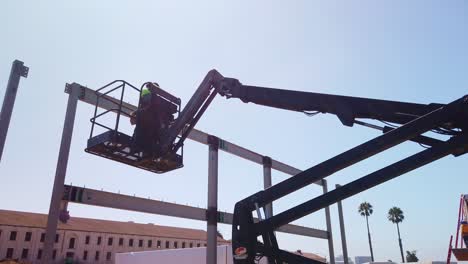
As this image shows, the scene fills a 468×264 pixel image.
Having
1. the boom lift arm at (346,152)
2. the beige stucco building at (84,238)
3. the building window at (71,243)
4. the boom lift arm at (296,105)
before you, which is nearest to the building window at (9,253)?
the beige stucco building at (84,238)

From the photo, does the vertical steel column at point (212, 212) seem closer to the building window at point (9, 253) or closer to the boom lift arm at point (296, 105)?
the boom lift arm at point (296, 105)

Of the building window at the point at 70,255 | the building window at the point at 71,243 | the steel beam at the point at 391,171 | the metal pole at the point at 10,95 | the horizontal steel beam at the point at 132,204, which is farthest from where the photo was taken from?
the building window at the point at 71,243

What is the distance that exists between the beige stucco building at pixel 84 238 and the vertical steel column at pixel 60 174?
5712cm

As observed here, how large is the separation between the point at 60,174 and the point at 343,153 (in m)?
4.98

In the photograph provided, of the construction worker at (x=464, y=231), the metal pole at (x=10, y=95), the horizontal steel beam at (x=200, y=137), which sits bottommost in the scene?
the construction worker at (x=464, y=231)

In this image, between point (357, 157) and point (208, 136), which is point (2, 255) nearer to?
point (208, 136)

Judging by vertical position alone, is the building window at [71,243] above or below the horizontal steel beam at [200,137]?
above

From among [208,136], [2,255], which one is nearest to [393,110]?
[208,136]

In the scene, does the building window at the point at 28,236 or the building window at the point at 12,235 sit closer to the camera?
the building window at the point at 12,235

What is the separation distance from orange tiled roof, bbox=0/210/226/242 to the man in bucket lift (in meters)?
55.0

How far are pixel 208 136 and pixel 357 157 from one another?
476cm

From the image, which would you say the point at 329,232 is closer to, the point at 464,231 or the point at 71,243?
the point at 464,231

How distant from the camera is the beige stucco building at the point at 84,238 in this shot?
57.4 m

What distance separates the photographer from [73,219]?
221ft
